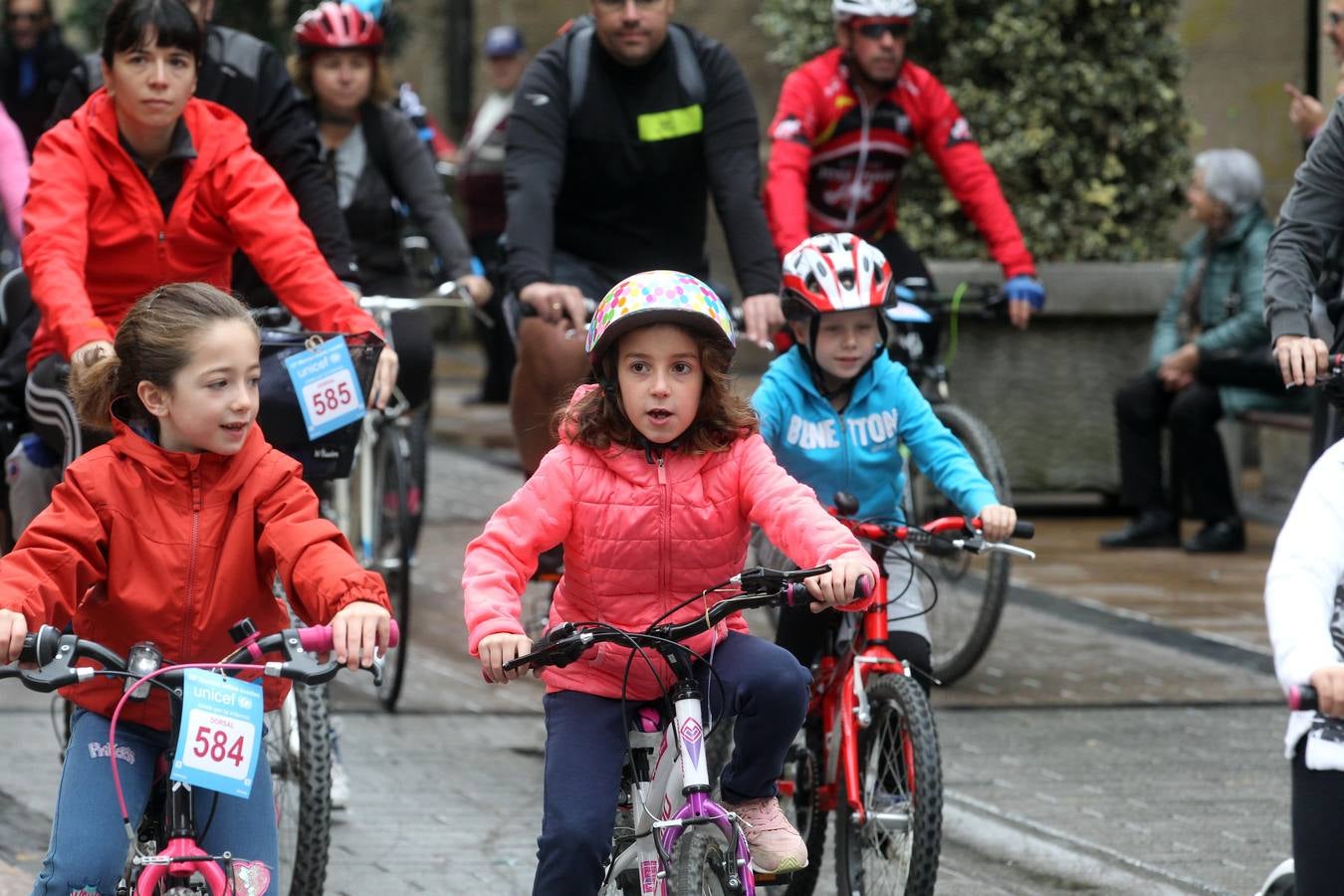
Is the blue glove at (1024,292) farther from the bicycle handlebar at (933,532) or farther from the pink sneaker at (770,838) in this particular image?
the pink sneaker at (770,838)

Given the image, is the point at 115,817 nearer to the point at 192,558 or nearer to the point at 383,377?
the point at 192,558

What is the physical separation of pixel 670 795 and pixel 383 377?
6.31 ft

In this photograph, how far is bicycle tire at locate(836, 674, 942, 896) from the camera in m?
4.83

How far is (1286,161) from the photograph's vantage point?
1445 centimetres

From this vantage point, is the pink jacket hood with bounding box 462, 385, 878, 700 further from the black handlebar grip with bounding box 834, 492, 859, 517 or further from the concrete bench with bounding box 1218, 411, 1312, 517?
the concrete bench with bounding box 1218, 411, 1312, 517

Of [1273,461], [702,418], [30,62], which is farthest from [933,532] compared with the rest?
[30,62]

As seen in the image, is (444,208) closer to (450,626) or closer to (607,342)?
(450,626)

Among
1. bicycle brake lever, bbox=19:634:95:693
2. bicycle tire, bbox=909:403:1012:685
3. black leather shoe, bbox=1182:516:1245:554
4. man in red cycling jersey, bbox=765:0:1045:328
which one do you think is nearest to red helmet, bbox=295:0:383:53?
man in red cycling jersey, bbox=765:0:1045:328

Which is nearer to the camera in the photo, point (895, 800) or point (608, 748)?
point (608, 748)

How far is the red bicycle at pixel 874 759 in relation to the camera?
4863 mm

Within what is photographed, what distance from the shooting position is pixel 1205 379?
10484 mm

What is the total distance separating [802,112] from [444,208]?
54.0 inches

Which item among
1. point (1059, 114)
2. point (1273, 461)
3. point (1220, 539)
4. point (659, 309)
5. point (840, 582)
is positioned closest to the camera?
point (840, 582)

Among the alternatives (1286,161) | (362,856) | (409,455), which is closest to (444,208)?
(409,455)
